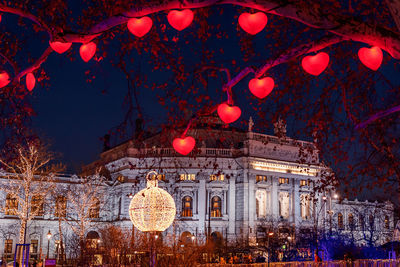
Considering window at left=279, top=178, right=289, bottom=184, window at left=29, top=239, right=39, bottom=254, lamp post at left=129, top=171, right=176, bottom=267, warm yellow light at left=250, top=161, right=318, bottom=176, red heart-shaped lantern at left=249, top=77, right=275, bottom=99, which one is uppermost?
warm yellow light at left=250, top=161, right=318, bottom=176

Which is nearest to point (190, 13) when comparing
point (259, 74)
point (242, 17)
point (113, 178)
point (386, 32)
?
point (242, 17)

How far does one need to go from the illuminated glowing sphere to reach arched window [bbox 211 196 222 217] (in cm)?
4200

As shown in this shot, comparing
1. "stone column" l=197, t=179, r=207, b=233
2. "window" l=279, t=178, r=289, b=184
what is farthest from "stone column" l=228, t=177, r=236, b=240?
"window" l=279, t=178, r=289, b=184

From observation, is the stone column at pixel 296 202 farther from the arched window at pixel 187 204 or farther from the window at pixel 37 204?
the window at pixel 37 204

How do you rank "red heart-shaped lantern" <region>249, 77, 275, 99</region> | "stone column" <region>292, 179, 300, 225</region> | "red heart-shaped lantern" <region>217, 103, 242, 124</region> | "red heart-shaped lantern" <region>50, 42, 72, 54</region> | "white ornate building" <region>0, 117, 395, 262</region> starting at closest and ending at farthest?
"red heart-shaped lantern" <region>50, 42, 72, 54</region>, "red heart-shaped lantern" <region>249, 77, 275, 99</region>, "red heart-shaped lantern" <region>217, 103, 242, 124</region>, "white ornate building" <region>0, 117, 395, 262</region>, "stone column" <region>292, 179, 300, 225</region>

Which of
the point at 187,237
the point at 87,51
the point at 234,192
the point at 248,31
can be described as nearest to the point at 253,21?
the point at 248,31

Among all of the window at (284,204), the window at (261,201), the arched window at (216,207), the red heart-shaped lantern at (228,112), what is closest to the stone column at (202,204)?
the arched window at (216,207)

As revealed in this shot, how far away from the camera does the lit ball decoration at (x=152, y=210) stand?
677 inches

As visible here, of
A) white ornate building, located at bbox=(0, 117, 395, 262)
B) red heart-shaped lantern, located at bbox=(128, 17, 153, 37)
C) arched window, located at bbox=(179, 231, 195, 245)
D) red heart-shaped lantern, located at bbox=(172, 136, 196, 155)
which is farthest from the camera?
white ornate building, located at bbox=(0, 117, 395, 262)

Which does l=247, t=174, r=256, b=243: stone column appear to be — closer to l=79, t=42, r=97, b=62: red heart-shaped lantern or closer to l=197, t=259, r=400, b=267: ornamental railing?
l=197, t=259, r=400, b=267: ornamental railing

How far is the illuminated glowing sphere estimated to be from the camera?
56.4ft

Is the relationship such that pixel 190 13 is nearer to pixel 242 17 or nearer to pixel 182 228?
pixel 242 17

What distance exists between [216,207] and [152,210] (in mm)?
42945

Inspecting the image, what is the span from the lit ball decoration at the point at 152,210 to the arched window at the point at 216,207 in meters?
42.0
